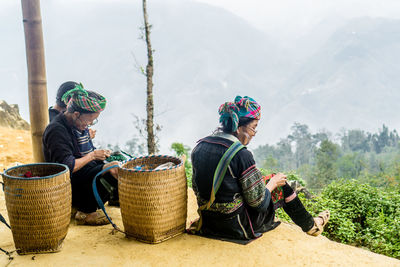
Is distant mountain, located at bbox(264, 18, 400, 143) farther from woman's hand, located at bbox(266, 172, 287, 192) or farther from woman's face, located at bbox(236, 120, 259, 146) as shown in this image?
woman's face, located at bbox(236, 120, 259, 146)

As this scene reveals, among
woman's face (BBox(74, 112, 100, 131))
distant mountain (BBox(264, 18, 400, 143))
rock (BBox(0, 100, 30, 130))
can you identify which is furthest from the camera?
distant mountain (BBox(264, 18, 400, 143))

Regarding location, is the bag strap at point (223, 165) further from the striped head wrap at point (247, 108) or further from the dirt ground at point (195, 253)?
the dirt ground at point (195, 253)

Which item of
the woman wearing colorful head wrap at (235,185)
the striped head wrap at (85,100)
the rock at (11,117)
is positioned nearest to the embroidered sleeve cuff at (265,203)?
the woman wearing colorful head wrap at (235,185)

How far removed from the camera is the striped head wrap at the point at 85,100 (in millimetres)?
3141

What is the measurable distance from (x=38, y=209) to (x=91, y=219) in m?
0.89

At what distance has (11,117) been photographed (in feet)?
34.2

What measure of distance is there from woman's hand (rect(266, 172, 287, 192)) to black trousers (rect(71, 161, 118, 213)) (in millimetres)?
1462

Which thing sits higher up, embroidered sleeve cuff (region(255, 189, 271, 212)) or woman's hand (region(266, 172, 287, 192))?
woman's hand (region(266, 172, 287, 192))

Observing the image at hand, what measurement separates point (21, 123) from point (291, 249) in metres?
9.93

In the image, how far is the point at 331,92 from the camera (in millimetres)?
88250

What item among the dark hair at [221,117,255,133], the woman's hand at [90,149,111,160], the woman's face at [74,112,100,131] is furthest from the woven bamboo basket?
the dark hair at [221,117,255,133]

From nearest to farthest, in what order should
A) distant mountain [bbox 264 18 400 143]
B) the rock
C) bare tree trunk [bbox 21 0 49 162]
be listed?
1. bare tree trunk [bbox 21 0 49 162]
2. the rock
3. distant mountain [bbox 264 18 400 143]

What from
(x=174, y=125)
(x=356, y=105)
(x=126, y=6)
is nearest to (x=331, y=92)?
(x=356, y=105)

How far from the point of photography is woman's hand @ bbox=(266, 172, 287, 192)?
9.72ft
